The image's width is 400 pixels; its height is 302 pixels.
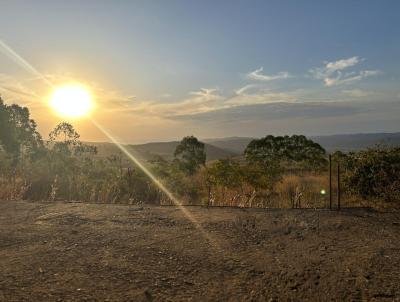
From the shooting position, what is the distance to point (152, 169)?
17.8m

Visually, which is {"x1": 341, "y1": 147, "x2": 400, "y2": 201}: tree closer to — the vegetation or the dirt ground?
the vegetation

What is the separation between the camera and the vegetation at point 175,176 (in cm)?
1027

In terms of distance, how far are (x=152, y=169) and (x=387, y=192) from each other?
10704 millimetres

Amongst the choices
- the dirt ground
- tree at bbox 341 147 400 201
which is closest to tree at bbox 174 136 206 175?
tree at bbox 341 147 400 201

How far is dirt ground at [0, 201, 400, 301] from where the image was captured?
392cm

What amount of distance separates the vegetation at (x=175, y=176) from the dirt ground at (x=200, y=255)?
2487 millimetres

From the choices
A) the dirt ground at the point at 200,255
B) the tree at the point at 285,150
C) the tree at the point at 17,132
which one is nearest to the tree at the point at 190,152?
the tree at the point at 285,150

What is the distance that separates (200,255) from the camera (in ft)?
16.3

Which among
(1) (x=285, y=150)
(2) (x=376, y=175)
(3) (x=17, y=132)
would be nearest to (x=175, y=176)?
(2) (x=376, y=175)

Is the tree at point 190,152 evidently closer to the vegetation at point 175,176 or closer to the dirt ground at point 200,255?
the vegetation at point 175,176

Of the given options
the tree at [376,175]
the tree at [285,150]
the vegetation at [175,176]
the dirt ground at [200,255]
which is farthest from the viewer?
the tree at [285,150]

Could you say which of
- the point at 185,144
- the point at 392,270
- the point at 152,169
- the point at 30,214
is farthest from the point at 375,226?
the point at 185,144

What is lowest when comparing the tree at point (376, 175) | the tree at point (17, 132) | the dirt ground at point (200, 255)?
the dirt ground at point (200, 255)

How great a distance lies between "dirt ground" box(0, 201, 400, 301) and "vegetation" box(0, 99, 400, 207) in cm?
249
